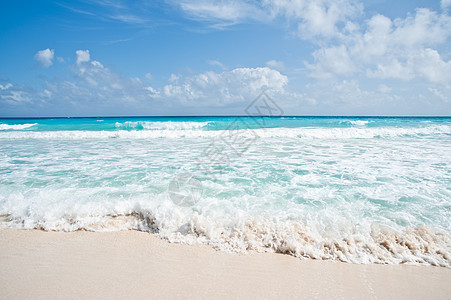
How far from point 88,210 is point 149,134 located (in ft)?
50.3

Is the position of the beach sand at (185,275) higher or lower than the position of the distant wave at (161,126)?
lower

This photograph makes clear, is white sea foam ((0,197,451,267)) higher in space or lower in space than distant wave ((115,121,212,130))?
lower

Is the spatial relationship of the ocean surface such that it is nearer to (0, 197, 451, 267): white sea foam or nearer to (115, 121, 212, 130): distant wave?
(0, 197, 451, 267): white sea foam

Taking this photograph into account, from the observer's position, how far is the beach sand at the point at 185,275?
7.50ft

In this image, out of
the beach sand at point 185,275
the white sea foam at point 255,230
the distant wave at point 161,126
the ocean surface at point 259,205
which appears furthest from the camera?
the distant wave at point 161,126

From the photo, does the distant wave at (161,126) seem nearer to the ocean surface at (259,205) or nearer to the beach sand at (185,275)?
the ocean surface at (259,205)

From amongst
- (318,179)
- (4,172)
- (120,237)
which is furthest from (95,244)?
(4,172)

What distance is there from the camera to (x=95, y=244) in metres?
3.13

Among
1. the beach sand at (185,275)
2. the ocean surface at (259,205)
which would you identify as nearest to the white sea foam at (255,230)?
the ocean surface at (259,205)

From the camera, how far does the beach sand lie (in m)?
2.29

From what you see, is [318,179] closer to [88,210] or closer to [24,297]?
[88,210]

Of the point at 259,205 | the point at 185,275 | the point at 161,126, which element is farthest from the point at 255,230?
the point at 161,126

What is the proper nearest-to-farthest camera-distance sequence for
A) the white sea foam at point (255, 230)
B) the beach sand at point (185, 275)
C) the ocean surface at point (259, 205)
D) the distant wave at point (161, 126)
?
the beach sand at point (185, 275), the white sea foam at point (255, 230), the ocean surface at point (259, 205), the distant wave at point (161, 126)

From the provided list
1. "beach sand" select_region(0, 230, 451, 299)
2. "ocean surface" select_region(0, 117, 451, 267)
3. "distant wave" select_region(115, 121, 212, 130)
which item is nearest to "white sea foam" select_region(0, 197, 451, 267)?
"ocean surface" select_region(0, 117, 451, 267)
